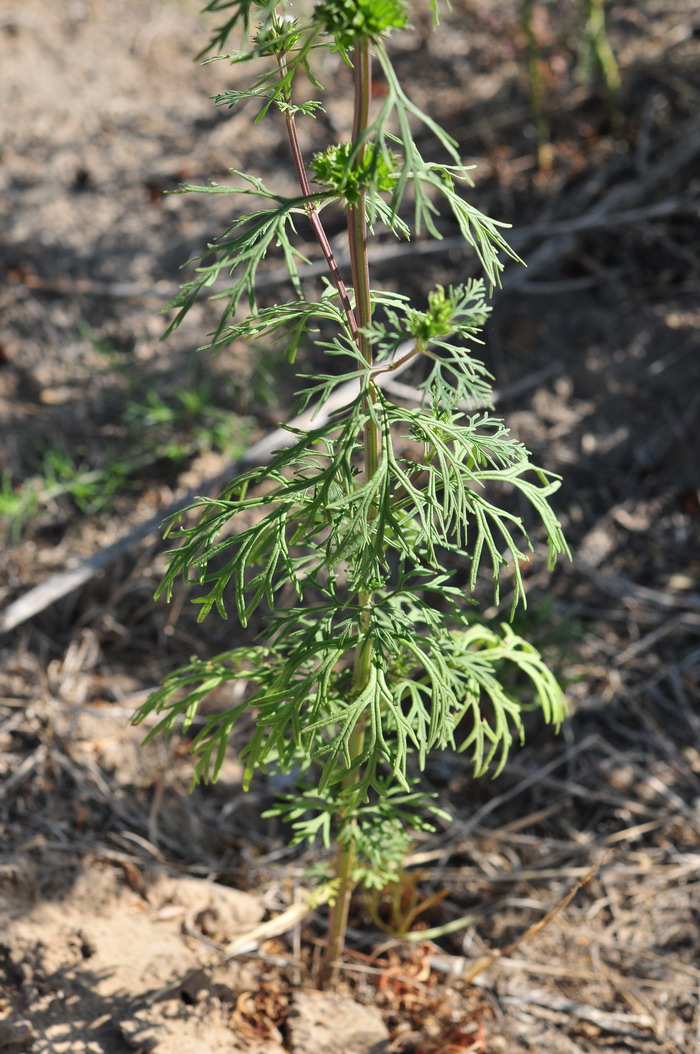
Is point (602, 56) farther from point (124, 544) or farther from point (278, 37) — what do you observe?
point (278, 37)

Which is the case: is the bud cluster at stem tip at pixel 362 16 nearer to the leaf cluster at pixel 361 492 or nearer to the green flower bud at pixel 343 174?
the leaf cluster at pixel 361 492

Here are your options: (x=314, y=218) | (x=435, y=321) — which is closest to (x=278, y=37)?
(x=314, y=218)

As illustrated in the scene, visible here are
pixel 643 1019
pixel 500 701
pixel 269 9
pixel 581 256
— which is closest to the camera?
pixel 269 9

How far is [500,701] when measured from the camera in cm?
215

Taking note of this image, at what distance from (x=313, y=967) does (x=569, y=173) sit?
4.04 m

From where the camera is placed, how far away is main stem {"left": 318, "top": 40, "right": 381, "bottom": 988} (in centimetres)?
150

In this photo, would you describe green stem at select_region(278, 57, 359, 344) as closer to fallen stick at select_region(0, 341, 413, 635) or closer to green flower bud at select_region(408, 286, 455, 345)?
green flower bud at select_region(408, 286, 455, 345)

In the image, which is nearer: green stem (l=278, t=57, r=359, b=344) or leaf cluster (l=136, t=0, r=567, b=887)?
leaf cluster (l=136, t=0, r=567, b=887)

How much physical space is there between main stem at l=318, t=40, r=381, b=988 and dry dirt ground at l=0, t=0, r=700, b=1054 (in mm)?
281

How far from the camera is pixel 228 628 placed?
360 centimetres

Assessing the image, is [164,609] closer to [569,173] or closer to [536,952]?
[536,952]

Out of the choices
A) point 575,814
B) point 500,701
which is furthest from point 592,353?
point 500,701

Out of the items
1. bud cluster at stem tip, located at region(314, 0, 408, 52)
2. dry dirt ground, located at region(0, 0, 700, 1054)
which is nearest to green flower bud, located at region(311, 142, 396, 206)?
bud cluster at stem tip, located at region(314, 0, 408, 52)

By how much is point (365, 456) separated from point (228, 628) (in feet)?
6.42
